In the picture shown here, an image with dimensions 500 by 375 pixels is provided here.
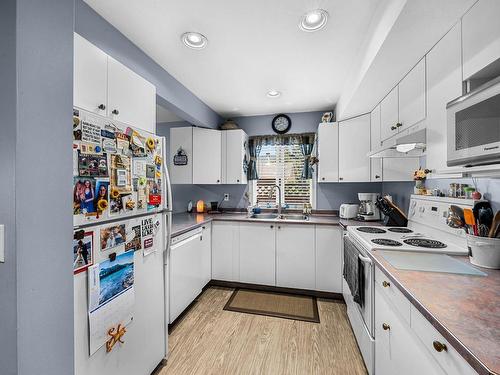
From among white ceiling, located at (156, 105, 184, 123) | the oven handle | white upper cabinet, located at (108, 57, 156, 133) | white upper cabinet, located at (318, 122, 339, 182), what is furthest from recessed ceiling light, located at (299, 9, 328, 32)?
white ceiling, located at (156, 105, 184, 123)

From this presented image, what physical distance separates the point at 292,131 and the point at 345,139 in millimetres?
853

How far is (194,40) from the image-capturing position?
1.71 metres

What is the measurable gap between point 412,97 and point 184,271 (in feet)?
8.12

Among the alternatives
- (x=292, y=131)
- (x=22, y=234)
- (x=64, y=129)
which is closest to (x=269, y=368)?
(x=22, y=234)

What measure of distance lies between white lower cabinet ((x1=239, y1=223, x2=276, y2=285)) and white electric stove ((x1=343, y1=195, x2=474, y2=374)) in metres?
0.98

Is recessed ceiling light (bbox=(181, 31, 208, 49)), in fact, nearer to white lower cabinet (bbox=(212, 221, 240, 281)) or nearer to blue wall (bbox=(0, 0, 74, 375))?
blue wall (bbox=(0, 0, 74, 375))

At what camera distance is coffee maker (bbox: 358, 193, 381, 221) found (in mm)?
2607

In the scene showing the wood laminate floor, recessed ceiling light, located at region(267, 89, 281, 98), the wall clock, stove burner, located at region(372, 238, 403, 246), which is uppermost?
recessed ceiling light, located at region(267, 89, 281, 98)

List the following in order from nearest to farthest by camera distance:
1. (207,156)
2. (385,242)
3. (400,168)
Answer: (385,242) → (400,168) → (207,156)

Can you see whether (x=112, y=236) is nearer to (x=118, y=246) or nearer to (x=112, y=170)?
(x=118, y=246)


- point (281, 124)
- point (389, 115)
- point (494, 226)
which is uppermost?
point (281, 124)

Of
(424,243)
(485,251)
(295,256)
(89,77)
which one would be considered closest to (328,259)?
(295,256)

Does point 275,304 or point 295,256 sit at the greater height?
point 295,256

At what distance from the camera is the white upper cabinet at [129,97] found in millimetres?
1256
